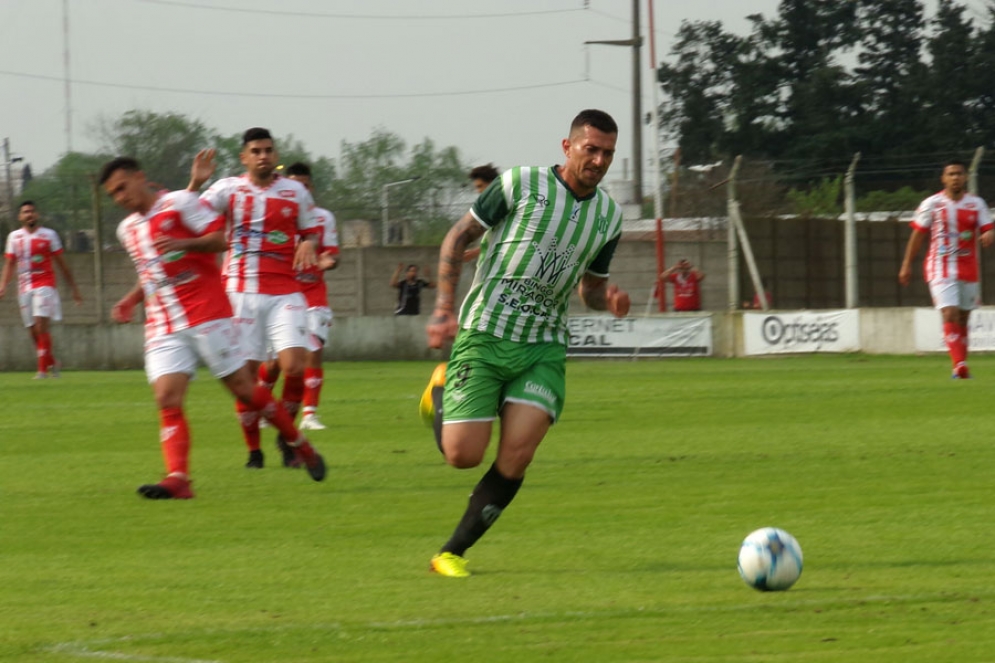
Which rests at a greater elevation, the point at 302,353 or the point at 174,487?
the point at 302,353

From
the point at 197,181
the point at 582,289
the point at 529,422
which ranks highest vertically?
the point at 197,181

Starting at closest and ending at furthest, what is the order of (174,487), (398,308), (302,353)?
(174,487), (302,353), (398,308)

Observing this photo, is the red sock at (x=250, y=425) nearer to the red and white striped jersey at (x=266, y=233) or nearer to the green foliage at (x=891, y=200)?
the red and white striped jersey at (x=266, y=233)

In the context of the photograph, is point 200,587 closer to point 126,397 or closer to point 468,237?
point 468,237

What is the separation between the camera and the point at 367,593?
646cm

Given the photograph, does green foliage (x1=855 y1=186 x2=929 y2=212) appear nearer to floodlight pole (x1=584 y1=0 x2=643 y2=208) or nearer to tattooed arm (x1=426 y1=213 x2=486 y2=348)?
floodlight pole (x1=584 y1=0 x2=643 y2=208)

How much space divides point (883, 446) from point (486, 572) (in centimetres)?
552

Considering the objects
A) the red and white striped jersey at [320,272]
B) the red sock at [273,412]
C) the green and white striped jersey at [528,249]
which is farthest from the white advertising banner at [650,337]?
the green and white striped jersey at [528,249]

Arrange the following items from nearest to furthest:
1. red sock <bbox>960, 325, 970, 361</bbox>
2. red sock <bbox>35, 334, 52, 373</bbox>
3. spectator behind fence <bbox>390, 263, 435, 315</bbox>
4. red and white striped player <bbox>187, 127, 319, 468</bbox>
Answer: red and white striped player <bbox>187, 127, 319, 468</bbox>, red sock <bbox>960, 325, 970, 361</bbox>, red sock <bbox>35, 334, 52, 373</bbox>, spectator behind fence <bbox>390, 263, 435, 315</bbox>

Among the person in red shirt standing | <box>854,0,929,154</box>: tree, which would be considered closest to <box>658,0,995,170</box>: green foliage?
<box>854,0,929,154</box>: tree

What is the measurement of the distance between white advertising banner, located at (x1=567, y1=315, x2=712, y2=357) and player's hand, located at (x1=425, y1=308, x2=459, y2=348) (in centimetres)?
2077

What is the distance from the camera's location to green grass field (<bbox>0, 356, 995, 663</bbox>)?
18.3ft

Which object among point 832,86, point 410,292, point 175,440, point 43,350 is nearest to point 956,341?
point 175,440

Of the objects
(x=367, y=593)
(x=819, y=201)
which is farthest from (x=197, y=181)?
(x=819, y=201)
